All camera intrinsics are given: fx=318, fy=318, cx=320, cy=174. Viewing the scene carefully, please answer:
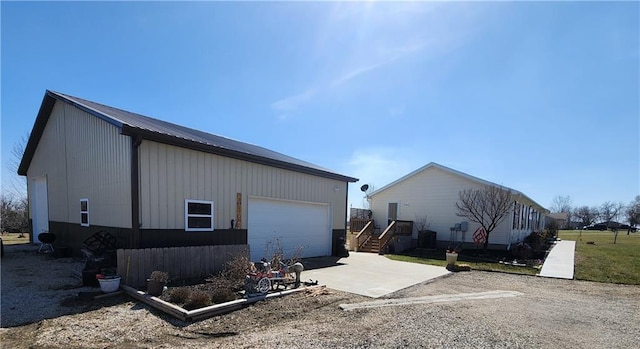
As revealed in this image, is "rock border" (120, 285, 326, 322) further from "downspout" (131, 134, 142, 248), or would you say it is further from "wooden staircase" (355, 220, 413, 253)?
"wooden staircase" (355, 220, 413, 253)

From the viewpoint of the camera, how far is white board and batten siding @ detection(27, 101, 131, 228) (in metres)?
8.77

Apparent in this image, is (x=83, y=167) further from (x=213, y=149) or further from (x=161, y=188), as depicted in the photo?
(x=213, y=149)

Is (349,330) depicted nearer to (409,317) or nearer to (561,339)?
(409,317)

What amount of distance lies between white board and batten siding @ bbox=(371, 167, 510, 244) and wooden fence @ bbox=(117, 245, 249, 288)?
1432 centimetres

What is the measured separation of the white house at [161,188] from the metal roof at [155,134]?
0.04m

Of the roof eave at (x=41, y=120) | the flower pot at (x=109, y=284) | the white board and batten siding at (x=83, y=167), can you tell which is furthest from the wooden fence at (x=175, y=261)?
the roof eave at (x=41, y=120)

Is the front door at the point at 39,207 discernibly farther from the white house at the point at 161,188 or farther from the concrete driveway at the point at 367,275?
the concrete driveway at the point at 367,275

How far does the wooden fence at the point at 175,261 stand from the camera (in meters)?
7.11

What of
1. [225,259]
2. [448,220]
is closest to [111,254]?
[225,259]

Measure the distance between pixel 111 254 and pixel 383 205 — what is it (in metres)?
17.7

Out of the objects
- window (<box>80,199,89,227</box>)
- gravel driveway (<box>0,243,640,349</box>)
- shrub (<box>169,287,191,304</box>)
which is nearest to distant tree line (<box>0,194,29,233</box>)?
window (<box>80,199,89,227</box>)

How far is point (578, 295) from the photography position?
8.32 metres

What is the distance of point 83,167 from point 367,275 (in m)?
10.5

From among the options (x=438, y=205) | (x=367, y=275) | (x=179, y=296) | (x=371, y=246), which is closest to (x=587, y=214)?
(x=438, y=205)
